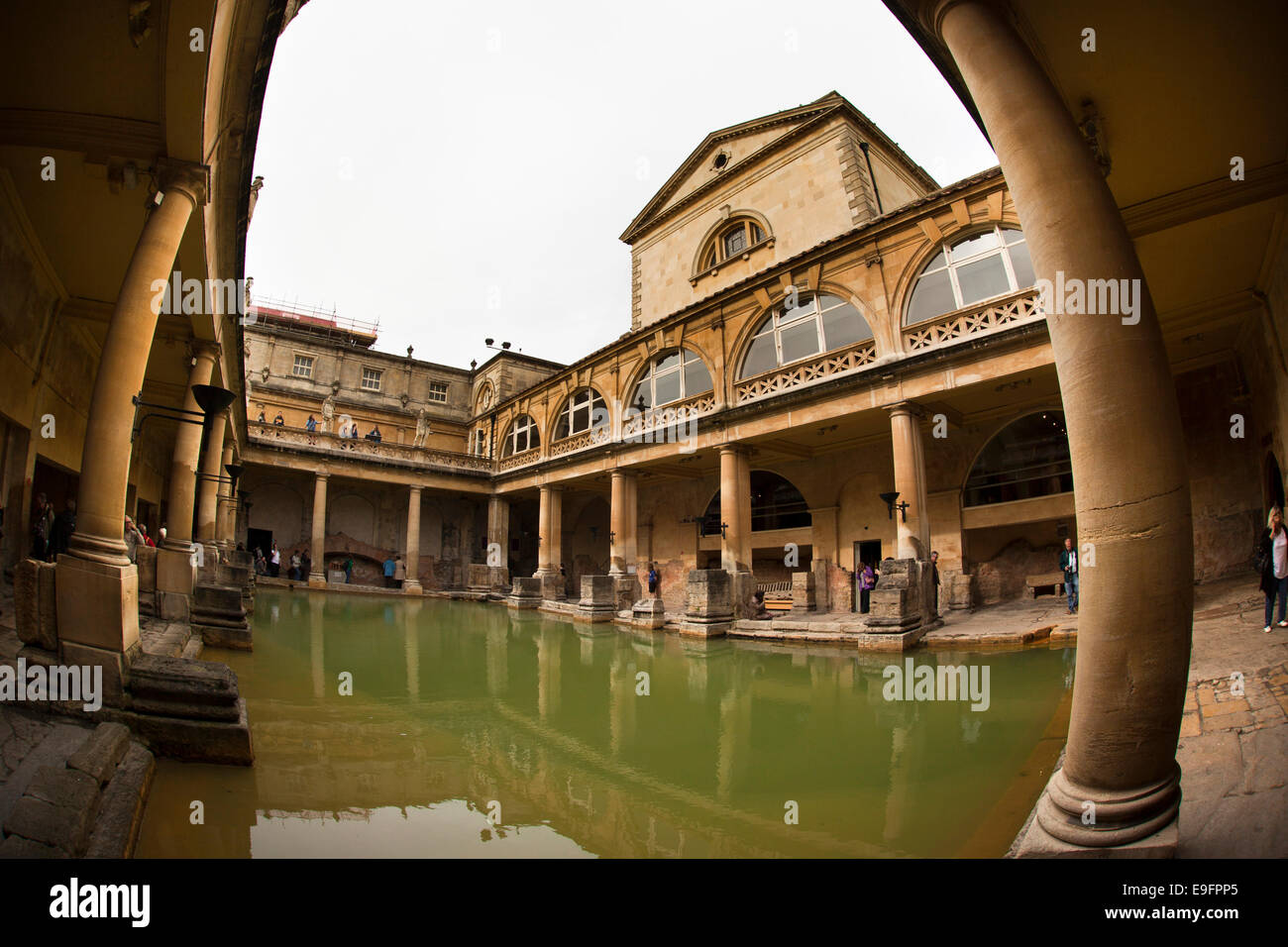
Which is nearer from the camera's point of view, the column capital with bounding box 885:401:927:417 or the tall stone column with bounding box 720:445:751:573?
the column capital with bounding box 885:401:927:417

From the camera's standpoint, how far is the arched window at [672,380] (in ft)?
56.9

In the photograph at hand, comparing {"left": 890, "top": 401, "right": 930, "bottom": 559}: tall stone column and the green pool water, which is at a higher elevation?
{"left": 890, "top": 401, "right": 930, "bottom": 559}: tall stone column

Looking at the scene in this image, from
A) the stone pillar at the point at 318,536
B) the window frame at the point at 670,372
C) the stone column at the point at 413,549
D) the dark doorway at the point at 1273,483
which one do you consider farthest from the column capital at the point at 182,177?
the stone column at the point at 413,549

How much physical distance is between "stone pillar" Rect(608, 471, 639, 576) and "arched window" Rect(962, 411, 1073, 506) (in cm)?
955

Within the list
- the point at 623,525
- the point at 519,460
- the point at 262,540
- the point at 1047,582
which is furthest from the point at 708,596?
the point at 262,540

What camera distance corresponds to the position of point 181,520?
30.0ft

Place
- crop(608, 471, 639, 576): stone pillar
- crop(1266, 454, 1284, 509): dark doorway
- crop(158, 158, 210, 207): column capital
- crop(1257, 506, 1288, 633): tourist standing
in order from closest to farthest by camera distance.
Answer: crop(158, 158, 210, 207): column capital → crop(1257, 506, 1288, 633): tourist standing → crop(1266, 454, 1284, 509): dark doorway → crop(608, 471, 639, 576): stone pillar

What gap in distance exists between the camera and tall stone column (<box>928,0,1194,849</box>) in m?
2.41

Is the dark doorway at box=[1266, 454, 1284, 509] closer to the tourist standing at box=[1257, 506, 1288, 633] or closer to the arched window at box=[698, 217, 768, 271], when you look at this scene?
the tourist standing at box=[1257, 506, 1288, 633]

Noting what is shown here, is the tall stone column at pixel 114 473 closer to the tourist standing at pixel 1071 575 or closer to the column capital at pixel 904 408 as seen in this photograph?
the column capital at pixel 904 408

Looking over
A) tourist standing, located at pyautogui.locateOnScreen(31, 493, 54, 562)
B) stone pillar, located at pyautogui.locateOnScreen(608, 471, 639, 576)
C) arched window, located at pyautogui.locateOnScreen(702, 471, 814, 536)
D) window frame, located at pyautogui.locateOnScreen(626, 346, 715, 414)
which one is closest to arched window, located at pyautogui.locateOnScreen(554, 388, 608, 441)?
window frame, located at pyautogui.locateOnScreen(626, 346, 715, 414)

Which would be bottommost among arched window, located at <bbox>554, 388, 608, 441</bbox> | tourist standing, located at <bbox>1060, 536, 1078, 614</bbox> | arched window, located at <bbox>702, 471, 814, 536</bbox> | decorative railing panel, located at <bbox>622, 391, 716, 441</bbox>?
tourist standing, located at <bbox>1060, 536, 1078, 614</bbox>

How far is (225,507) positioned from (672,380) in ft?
47.4

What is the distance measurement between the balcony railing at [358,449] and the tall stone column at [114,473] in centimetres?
1906
